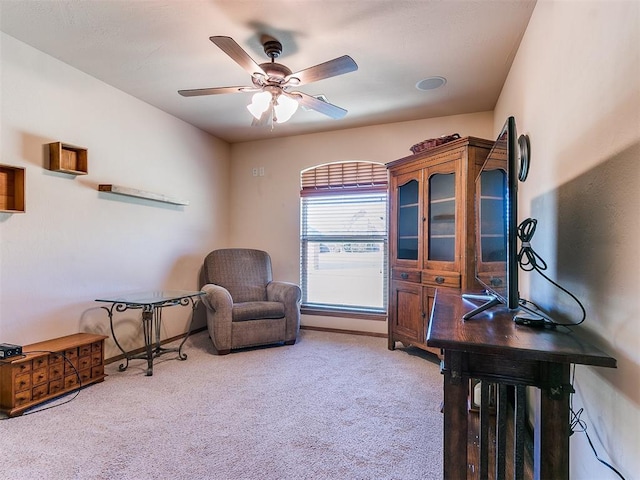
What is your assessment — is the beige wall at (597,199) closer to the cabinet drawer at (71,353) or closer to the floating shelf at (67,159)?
the cabinet drawer at (71,353)

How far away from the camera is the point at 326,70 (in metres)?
2.05

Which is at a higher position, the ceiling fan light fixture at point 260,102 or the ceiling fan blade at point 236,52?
the ceiling fan blade at point 236,52

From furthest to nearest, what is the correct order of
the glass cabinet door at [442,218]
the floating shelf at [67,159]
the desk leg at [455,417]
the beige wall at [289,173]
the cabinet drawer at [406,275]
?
the beige wall at [289,173] < the cabinet drawer at [406,275] < the glass cabinet door at [442,218] < the floating shelf at [67,159] < the desk leg at [455,417]

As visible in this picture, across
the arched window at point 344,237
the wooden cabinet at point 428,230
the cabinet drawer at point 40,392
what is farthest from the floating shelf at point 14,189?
the wooden cabinet at point 428,230

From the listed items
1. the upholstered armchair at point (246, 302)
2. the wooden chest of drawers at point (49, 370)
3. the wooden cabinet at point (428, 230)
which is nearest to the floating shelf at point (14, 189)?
the wooden chest of drawers at point (49, 370)

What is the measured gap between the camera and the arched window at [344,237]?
13.4 ft

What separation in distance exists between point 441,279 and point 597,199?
6.07 ft

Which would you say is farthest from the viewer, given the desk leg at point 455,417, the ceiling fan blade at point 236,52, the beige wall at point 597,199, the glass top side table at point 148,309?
the glass top side table at point 148,309

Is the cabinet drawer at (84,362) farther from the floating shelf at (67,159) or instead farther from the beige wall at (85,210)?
the floating shelf at (67,159)

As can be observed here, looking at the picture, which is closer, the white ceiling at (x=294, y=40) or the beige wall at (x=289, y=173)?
the white ceiling at (x=294, y=40)

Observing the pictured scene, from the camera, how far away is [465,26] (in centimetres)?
216

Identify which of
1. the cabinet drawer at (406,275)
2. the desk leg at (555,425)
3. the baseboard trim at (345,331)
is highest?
the cabinet drawer at (406,275)

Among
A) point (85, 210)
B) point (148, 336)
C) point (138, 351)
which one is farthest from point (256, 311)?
point (85, 210)

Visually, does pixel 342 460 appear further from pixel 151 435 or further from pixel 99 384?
pixel 99 384
